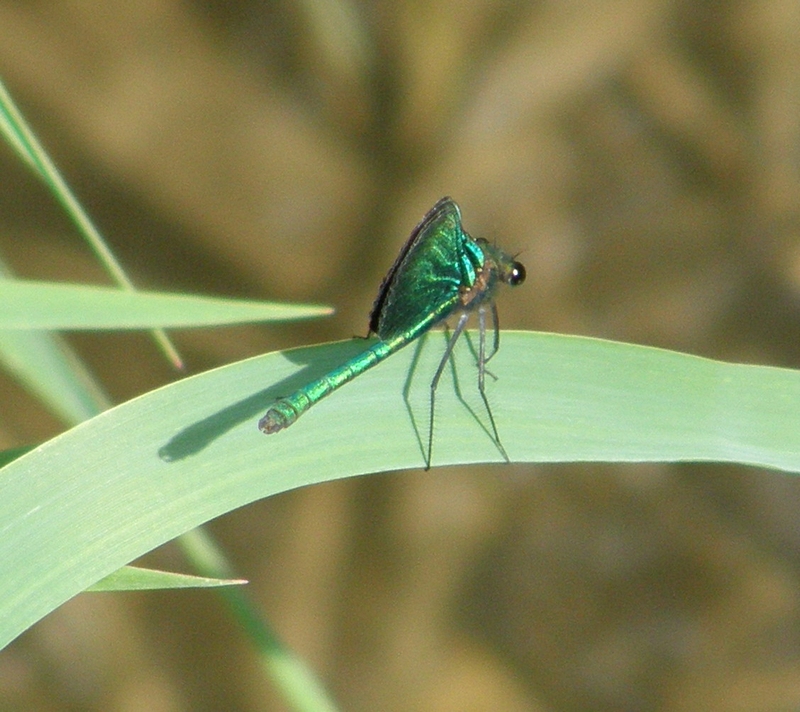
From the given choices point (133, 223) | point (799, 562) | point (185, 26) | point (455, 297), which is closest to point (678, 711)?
point (799, 562)

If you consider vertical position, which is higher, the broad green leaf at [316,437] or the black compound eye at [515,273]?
the black compound eye at [515,273]

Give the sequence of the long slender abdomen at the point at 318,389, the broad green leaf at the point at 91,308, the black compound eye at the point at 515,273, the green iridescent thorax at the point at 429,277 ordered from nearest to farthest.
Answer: the broad green leaf at the point at 91,308 → the long slender abdomen at the point at 318,389 → the green iridescent thorax at the point at 429,277 → the black compound eye at the point at 515,273

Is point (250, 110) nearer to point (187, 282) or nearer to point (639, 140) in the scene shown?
point (187, 282)

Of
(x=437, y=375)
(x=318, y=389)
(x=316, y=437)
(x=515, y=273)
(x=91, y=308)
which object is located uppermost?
(x=515, y=273)

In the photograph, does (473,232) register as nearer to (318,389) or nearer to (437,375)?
(437,375)

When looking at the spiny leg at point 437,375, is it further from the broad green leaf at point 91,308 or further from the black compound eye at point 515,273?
the broad green leaf at point 91,308

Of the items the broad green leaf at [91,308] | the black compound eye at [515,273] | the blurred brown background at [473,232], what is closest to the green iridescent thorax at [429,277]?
Result: the black compound eye at [515,273]

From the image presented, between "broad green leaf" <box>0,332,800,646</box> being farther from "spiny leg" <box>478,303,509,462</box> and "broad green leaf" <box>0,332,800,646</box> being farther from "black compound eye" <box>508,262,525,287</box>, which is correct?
"black compound eye" <box>508,262,525,287</box>

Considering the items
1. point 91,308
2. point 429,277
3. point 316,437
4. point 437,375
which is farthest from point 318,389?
point 429,277
